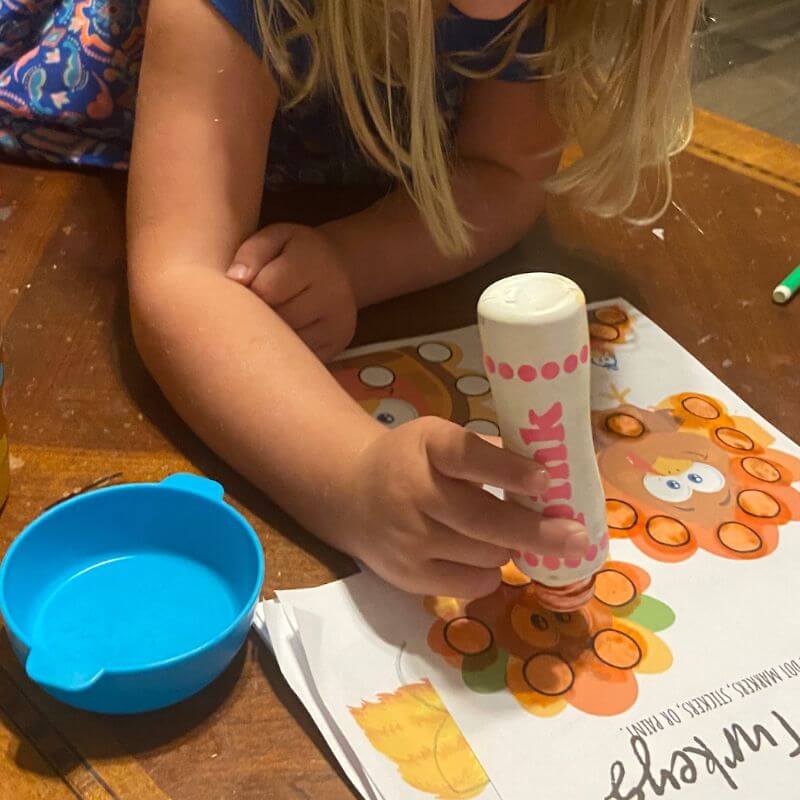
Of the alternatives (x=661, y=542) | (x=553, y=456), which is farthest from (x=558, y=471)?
(x=661, y=542)

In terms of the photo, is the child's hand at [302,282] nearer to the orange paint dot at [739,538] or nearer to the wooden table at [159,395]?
the wooden table at [159,395]

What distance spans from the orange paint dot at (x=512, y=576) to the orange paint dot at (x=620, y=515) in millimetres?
53

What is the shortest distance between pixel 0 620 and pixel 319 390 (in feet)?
0.55

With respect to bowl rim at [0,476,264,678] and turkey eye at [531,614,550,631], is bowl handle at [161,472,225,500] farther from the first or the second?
turkey eye at [531,614,550,631]

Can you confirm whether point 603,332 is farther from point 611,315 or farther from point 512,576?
point 512,576

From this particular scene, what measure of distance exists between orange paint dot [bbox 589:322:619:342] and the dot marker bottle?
0.74 feet

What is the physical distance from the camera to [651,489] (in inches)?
18.3

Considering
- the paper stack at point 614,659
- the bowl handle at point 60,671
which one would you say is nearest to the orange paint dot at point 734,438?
the paper stack at point 614,659

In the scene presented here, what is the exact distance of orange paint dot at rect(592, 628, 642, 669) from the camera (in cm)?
38

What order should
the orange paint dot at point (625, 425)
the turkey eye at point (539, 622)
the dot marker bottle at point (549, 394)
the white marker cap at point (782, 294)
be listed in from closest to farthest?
the dot marker bottle at point (549, 394)
the turkey eye at point (539, 622)
the orange paint dot at point (625, 425)
the white marker cap at point (782, 294)

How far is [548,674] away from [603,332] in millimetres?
254

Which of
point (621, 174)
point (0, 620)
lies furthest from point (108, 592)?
point (621, 174)

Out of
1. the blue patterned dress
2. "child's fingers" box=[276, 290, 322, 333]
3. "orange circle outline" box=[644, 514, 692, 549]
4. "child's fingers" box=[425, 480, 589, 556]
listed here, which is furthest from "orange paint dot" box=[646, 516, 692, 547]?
the blue patterned dress

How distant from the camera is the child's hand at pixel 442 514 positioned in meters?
0.35
